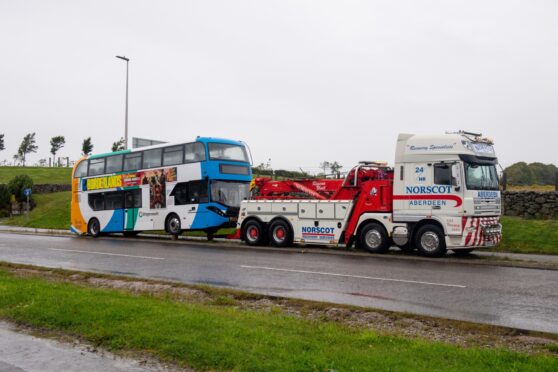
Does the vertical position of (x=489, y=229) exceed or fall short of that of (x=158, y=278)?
it exceeds it

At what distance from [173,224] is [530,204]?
49.3ft

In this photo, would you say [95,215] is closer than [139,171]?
No

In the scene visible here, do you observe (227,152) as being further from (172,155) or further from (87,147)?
(87,147)

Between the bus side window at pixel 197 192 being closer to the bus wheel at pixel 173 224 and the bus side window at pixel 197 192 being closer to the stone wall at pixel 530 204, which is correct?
the bus wheel at pixel 173 224

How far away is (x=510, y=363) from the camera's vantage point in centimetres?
548

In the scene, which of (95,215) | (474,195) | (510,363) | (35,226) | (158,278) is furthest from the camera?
(35,226)

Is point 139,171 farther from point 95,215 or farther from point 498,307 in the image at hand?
point 498,307

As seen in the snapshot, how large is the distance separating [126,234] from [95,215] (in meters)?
1.89

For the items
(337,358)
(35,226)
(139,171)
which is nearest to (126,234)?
(139,171)

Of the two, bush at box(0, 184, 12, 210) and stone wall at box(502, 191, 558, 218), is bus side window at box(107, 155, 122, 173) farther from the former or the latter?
bush at box(0, 184, 12, 210)

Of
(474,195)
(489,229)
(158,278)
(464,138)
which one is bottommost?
(158,278)

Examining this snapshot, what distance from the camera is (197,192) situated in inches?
920

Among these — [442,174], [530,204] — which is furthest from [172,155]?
[530,204]

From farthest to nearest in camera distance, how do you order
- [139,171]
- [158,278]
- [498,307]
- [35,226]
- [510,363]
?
[35,226], [139,171], [158,278], [498,307], [510,363]
